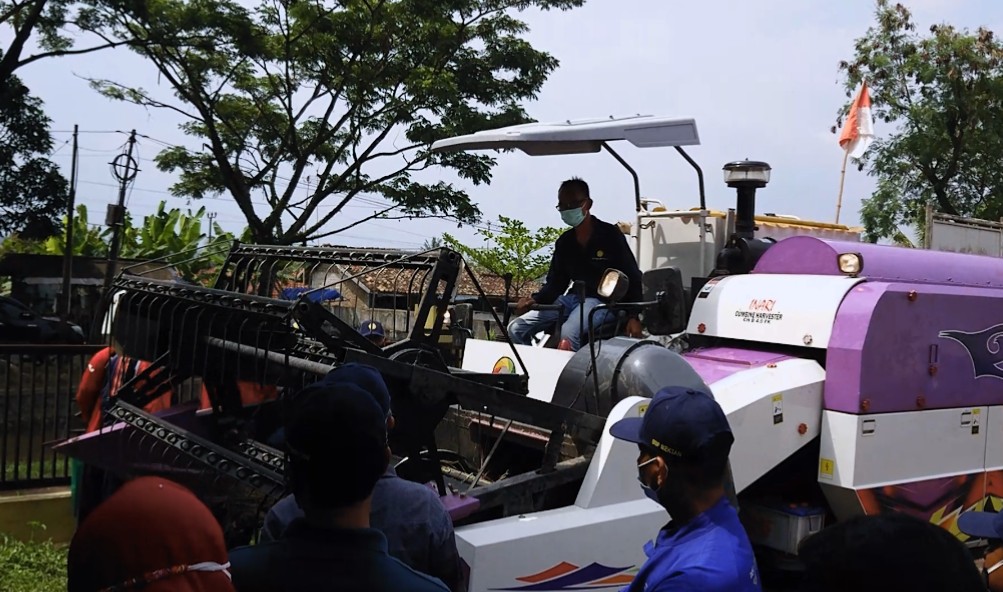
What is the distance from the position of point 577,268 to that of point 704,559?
401 cm

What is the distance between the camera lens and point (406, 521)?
2555mm

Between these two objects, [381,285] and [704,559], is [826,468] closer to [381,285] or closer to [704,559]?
[704,559]

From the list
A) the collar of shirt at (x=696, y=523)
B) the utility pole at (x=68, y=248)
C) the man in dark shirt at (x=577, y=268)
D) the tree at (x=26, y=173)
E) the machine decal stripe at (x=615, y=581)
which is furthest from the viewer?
the utility pole at (x=68, y=248)

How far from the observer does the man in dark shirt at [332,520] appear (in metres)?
1.86

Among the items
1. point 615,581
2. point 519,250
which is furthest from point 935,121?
point 615,581

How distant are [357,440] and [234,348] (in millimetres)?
2398

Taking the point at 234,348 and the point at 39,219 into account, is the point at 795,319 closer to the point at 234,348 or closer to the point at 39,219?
the point at 234,348

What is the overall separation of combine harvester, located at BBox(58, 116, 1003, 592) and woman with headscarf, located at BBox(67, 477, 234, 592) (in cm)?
200

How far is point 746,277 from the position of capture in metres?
5.88

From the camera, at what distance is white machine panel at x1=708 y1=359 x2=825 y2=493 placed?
4.71m

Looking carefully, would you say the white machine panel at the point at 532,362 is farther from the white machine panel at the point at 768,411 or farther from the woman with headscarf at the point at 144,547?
the woman with headscarf at the point at 144,547

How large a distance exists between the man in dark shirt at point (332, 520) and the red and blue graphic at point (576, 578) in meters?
1.73

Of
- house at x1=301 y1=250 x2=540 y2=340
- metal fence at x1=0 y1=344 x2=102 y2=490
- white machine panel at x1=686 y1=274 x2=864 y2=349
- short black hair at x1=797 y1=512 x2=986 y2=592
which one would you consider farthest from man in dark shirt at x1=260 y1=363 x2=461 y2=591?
metal fence at x1=0 y1=344 x2=102 y2=490

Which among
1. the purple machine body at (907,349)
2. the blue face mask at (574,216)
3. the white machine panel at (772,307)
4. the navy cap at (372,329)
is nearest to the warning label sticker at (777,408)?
the purple machine body at (907,349)
